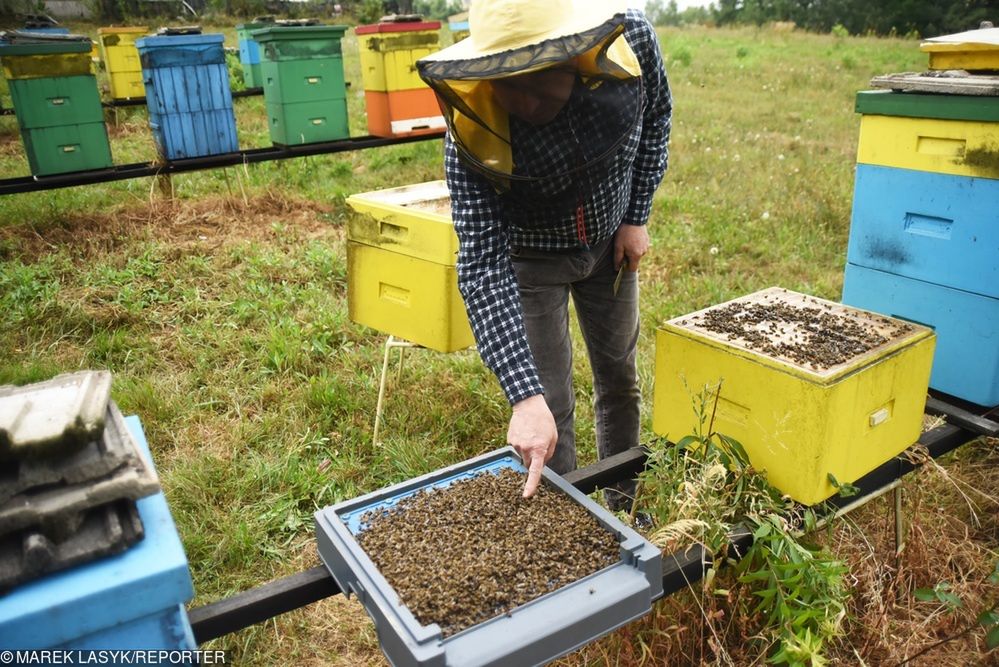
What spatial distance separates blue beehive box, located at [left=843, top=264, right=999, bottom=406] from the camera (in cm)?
203

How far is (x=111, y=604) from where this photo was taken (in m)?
1.04

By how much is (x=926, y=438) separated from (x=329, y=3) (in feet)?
57.5

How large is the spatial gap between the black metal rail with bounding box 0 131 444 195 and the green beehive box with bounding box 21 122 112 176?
5 cm

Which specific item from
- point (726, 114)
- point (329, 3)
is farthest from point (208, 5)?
point (726, 114)

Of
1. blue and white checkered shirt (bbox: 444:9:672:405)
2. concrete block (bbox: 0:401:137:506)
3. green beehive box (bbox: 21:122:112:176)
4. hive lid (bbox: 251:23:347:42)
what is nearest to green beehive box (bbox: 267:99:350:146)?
hive lid (bbox: 251:23:347:42)

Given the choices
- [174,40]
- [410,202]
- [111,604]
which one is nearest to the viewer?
[111,604]

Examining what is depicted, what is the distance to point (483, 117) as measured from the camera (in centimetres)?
158

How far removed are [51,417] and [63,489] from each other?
0.37ft

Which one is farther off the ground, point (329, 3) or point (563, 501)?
point (329, 3)

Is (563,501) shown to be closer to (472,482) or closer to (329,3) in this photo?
(472,482)

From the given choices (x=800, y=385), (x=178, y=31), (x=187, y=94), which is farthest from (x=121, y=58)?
(x=800, y=385)

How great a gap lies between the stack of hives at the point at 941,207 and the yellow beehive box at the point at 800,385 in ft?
1.32

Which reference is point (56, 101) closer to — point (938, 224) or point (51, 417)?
point (51, 417)

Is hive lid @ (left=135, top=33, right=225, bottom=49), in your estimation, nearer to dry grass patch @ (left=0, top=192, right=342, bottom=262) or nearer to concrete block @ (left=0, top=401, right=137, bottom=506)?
dry grass patch @ (left=0, top=192, right=342, bottom=262)
